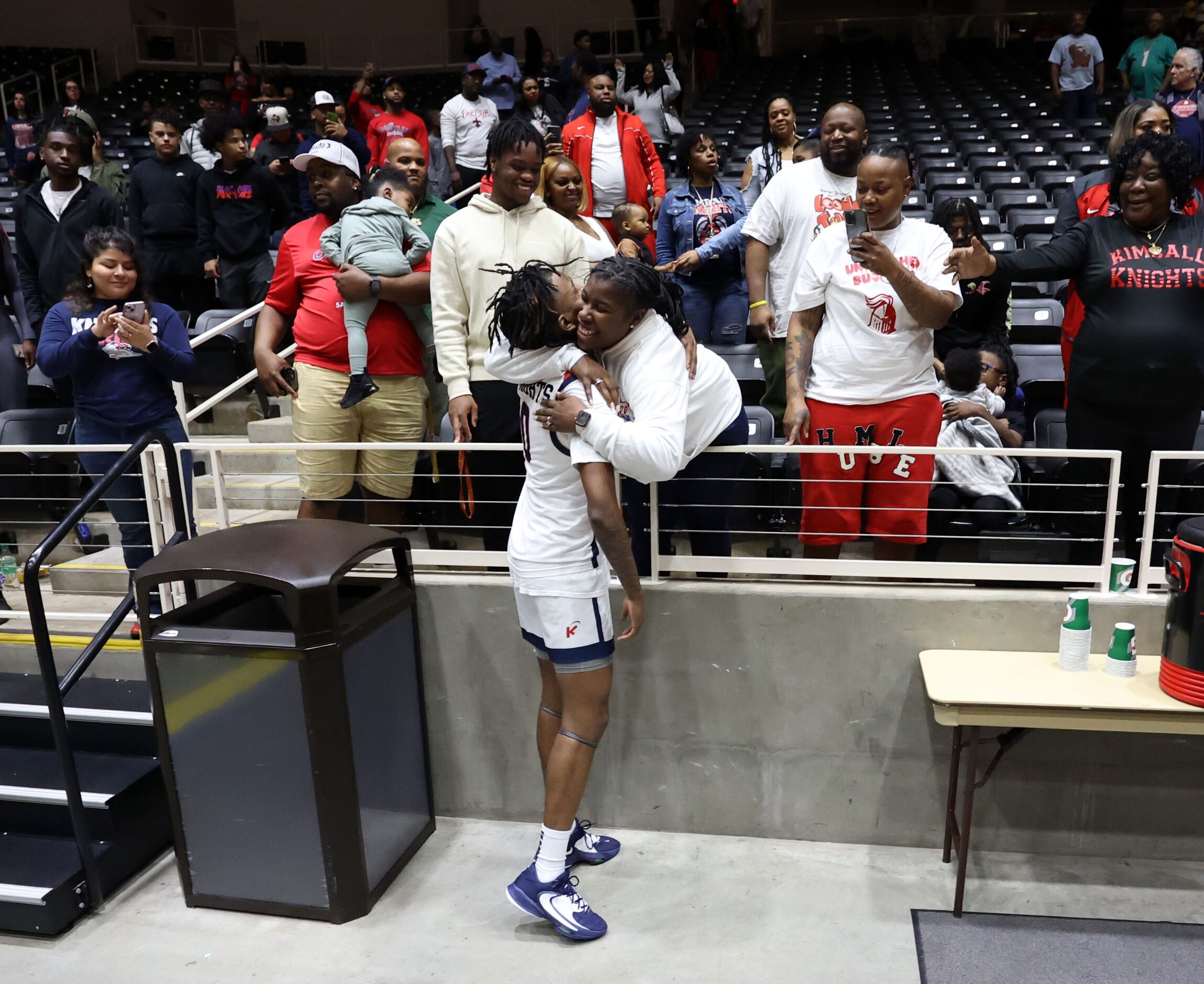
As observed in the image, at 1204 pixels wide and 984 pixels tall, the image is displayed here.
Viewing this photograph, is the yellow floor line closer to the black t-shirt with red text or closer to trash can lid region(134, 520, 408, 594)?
trash can lid region(134, 520, 408, 594)

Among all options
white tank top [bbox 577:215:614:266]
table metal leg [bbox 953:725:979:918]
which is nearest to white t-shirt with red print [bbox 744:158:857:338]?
white tank top [bbox 577:215:614:266]

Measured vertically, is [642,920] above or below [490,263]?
below

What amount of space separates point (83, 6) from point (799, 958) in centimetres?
1881

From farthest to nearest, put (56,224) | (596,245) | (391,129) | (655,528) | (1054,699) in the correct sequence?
(391,129)
(56,224)
(596,245)
(655,528)
(1054,699)

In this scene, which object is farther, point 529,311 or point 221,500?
point 221,500

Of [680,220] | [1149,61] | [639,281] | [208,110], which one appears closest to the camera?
[639,281]

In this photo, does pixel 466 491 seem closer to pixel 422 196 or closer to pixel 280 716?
pixel 280 716

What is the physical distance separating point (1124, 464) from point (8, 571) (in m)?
4.77

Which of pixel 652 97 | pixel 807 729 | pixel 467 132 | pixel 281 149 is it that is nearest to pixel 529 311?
pixel 807 729

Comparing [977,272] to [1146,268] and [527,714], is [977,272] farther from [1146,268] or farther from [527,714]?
[527,714]

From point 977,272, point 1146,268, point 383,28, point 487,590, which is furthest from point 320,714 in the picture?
point 383,28

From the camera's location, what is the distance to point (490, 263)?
368 centimetres

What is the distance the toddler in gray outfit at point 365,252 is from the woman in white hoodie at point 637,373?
1076 mm

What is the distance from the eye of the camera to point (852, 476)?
3.49 metres
